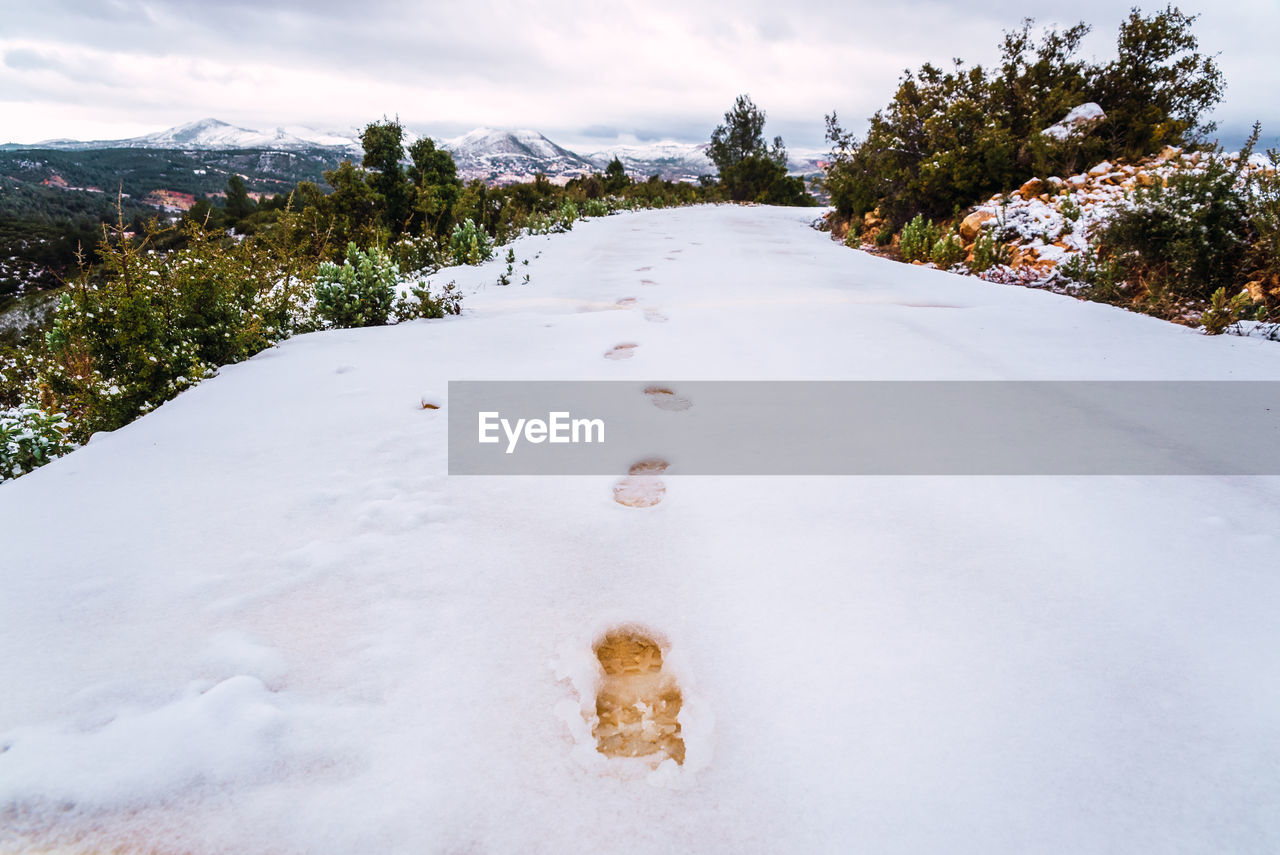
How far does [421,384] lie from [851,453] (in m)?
2.35

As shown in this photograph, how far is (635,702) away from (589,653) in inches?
7.2

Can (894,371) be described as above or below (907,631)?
above

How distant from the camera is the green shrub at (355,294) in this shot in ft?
14.1

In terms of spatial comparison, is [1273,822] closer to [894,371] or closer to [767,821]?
[767,821]

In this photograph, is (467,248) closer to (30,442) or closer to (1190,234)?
(30,442)

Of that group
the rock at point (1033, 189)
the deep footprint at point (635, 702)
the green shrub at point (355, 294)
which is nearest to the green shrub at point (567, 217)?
the green shrub at point (355, 294)

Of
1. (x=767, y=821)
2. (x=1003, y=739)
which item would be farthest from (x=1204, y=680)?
(x=767, y=821)

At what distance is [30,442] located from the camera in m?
2.63

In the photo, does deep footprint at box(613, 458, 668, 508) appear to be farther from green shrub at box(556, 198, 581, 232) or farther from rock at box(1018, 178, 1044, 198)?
green shrub at box(556, 198, 581, 232)

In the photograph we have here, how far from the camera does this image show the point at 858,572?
→ 1.76m

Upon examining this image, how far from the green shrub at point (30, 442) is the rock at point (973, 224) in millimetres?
8780

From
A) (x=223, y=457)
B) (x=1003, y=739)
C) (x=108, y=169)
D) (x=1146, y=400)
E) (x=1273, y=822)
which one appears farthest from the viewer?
(x=108, y=169)

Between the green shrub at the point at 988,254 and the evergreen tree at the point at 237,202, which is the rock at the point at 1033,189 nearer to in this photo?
the green shrub at the point at 988,254
